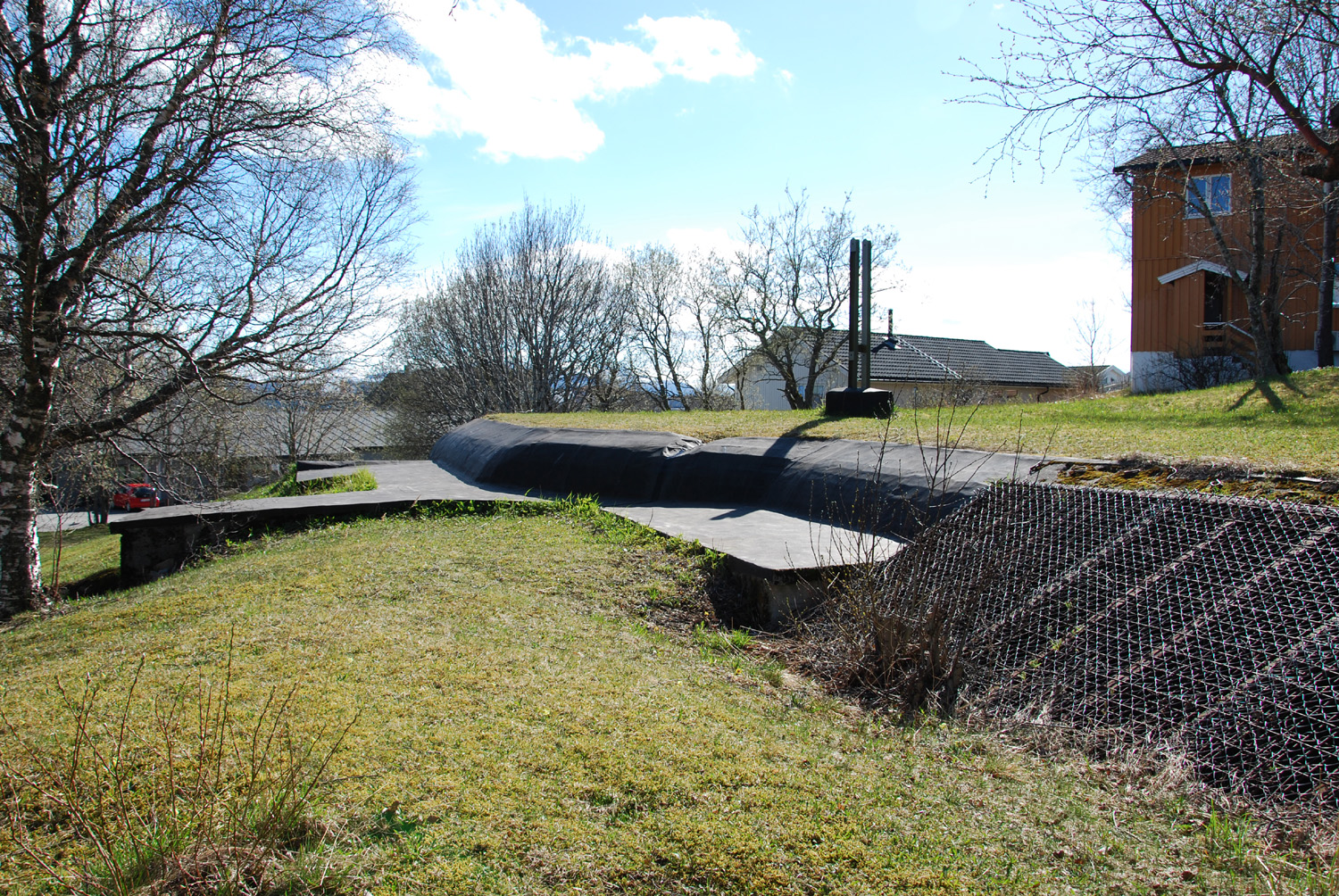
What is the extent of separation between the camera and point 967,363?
1187 inches

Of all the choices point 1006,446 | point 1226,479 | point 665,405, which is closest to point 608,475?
point 1006,446

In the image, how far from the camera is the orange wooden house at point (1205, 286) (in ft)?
50.5

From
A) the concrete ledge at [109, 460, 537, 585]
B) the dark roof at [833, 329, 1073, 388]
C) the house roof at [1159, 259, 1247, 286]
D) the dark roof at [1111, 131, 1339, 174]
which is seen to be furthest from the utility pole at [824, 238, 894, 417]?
the dark roof at [833, 329, 1073, 388]

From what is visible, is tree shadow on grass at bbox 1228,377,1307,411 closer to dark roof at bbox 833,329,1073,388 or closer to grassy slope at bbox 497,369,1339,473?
grassy slope at bbox 497,369,1339,473

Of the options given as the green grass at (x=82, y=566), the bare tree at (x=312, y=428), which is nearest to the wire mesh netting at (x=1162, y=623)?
the green grass at (x=82, y=566)

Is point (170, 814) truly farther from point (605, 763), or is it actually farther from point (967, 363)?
point (967, 363)

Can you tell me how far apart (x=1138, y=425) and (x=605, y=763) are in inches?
283

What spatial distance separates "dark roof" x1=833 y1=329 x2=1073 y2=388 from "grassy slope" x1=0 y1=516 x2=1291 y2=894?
A: 23252mm

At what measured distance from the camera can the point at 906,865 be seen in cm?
214

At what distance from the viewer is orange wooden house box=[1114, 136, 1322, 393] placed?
15398 mm

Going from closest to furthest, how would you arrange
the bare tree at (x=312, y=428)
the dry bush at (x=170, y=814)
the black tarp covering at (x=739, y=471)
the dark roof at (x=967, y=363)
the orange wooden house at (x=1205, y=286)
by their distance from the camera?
1. the dry bush at (x=170, y=814)
2. the black tarp covering at (x=739, y=471)
3. the orange wooden house at (x=1205, y=286)
4. the bare tree at (x=312, y=428)
5. the dark roof at (x=967, y=363)

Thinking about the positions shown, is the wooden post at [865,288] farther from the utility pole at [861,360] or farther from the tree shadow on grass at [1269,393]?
the tree shadow on grass at [1269,393]

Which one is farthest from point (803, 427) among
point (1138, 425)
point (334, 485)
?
point (334, 485)

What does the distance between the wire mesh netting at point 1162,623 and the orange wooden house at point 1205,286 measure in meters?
12.9
